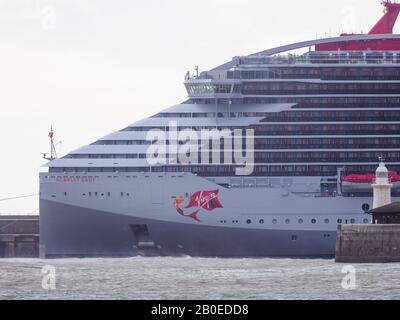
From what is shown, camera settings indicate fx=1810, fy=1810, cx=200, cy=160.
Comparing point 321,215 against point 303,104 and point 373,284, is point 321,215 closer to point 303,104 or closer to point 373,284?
point 303,104

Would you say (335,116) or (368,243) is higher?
(335,116)

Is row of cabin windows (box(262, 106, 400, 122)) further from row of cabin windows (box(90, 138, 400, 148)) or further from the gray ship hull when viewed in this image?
the gray ship hull

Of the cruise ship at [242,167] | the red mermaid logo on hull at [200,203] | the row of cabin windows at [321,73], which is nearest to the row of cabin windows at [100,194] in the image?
the cruise ship at [242,167]

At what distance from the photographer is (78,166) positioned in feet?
341

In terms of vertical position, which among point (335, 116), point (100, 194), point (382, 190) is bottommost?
point (100, 194)

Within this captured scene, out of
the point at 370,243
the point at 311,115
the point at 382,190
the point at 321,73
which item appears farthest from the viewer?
the point at 321,73

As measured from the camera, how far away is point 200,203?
103 m

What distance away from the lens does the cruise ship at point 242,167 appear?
10269 centimetres

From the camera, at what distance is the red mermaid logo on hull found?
102688 mm

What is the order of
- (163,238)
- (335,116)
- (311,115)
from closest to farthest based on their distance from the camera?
(163,238), (311,115), (335,116)

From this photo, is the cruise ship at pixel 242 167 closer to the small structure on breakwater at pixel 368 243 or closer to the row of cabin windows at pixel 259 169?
the row of cabin windows at pixel 259 169

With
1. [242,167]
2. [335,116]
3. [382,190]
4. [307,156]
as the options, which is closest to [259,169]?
[242,167]

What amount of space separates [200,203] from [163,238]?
2913 mm

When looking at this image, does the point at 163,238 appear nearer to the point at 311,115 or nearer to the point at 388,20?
the point at 311,115
